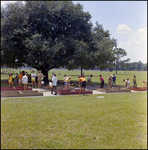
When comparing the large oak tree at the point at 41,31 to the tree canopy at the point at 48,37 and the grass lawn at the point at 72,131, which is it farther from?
the grass lawn at the point at 72,131

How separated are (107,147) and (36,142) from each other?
1752 mm

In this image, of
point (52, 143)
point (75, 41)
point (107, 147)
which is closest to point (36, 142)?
point (52, 143)

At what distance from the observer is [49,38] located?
62.2 feet

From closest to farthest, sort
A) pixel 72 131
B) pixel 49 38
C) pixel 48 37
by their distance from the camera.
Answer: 1. pixel 72 131
2. pixel 49 38
3. pixel 48 37

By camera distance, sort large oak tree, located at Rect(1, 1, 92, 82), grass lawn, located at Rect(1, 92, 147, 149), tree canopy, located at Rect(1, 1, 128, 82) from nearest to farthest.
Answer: grass lawn, located at Rect(1, 92, 147, 149)
large oak tree, located at Rect(1, 1, 92, 82)
tree canopy, located at Rect(1, 1, 128, 82)

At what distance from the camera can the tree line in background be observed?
1778 centimetres

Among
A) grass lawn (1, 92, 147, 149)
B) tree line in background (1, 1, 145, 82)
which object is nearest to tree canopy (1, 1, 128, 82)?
tree line in background (1, 1, 145, 82)

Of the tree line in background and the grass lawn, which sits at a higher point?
the tree line in background

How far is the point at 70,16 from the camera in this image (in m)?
20.0

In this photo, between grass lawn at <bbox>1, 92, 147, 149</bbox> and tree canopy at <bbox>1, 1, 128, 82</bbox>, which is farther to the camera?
tree canopy at <bbox>1, 1, 128, 82</bbox>

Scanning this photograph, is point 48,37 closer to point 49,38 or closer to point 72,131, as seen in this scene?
point 49,38

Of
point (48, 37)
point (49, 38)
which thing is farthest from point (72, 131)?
point (48, 37)

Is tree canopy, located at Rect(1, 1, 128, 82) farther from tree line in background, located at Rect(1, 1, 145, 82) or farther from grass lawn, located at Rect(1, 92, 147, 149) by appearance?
grass lawn, located at Rect(1, 92, 147, 149)

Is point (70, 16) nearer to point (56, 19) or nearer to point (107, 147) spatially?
point (56, 19)
